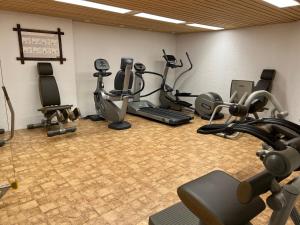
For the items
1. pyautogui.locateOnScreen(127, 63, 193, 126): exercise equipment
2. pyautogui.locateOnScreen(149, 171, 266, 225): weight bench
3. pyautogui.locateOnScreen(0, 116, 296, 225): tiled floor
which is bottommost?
pyautogui.locateOnScreen(0, 116, 296, 225): tiled floor

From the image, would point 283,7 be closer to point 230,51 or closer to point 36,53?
point 230,51

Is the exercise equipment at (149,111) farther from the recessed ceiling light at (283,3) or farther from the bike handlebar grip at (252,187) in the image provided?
the bike handlebar grip at (252,187)

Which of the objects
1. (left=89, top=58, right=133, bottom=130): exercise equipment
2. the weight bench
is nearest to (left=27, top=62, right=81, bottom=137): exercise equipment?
(left=89, top=58, right=133, bottom=130): exercise equipment

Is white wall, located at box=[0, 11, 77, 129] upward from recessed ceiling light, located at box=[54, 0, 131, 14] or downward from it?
downward

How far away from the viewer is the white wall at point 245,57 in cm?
461

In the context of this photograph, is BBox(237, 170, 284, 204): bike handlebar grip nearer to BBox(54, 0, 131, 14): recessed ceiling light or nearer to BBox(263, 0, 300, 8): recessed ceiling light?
BBox(263, 0, 300, 8): recessed ceiling light

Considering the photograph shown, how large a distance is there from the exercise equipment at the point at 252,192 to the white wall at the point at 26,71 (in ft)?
12.4

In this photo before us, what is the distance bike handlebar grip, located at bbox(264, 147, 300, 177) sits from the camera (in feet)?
2.39

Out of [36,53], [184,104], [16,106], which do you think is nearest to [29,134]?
[16,106]

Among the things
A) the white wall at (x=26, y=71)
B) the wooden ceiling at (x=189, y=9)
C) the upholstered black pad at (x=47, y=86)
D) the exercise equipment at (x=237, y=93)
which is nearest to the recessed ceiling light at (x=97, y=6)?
the wooden ceiling at (x=189, y=9)

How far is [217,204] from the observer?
3.73 feet

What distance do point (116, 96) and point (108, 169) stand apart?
2024mm

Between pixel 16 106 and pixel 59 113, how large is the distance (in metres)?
0.92

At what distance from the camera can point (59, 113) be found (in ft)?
13.5
